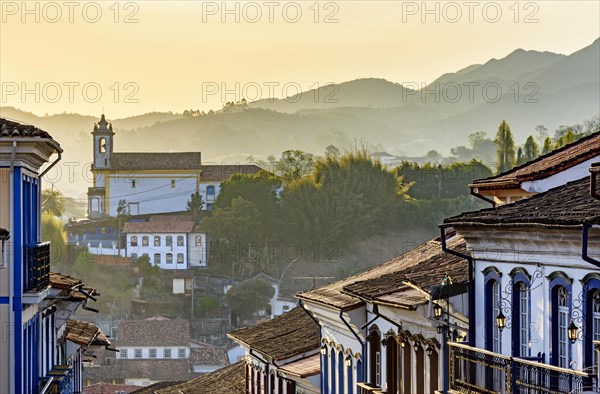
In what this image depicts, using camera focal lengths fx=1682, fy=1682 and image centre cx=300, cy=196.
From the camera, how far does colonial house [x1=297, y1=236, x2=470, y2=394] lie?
21.1 m

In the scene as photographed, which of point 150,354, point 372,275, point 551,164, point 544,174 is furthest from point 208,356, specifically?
point 544,174

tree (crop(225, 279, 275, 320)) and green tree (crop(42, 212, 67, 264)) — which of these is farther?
green tree (crop(42, 212, 67, 264))

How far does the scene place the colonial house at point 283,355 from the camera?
36.7 meters

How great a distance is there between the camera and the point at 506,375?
683 inches

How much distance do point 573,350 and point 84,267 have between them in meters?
180

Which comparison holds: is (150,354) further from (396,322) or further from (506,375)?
(506,375)

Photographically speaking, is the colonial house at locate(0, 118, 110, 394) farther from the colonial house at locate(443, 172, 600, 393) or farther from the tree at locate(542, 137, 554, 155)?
the tree at locate(542, 137, 554, 155)

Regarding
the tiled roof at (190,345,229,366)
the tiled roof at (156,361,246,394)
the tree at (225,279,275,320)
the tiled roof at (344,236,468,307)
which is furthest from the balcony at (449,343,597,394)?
the tree at (225,279,275,320)

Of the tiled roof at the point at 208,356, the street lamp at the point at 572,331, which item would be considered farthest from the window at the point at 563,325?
the tiled roof at the point at 208,356

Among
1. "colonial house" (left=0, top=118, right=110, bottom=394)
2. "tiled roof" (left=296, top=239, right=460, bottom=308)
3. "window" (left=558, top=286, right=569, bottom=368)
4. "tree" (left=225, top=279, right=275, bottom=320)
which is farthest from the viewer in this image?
"tree" (left=225, top=279, right=275, bottom=320)

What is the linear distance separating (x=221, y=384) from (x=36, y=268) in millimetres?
27673

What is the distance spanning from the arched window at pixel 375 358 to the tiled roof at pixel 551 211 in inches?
348

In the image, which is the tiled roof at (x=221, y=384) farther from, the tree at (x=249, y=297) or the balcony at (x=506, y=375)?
the tree at (x=249, y=297)

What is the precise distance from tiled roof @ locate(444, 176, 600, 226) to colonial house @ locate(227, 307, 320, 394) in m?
17.3
